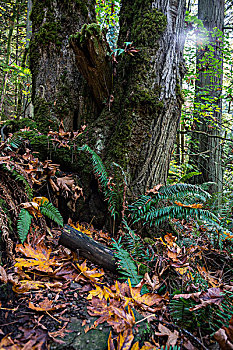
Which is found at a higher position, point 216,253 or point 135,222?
point 135,222

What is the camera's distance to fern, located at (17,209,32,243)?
187cm

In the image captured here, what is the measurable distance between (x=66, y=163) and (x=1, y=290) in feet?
5.99

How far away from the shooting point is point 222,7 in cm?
677

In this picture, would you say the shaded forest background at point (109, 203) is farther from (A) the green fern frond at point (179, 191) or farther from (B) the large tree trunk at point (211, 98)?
(B) the large tree trunk at point (211, 98)

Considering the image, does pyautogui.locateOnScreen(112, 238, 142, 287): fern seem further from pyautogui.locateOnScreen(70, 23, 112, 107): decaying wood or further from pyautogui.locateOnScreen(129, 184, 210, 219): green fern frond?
pyautogui.locateOnScreen(70, 23, 112, 107): decaying wood

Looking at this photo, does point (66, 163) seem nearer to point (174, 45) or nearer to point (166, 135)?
point (166, 135)

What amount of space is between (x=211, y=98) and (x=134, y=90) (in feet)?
13.2

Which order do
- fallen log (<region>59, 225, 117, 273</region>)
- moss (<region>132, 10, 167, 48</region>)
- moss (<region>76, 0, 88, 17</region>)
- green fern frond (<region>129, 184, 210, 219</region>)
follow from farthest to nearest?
moss (<region>76, 0, 88, 17</region>)
moss (<region>132, 10, 167, 48</region>)
green fern frond (<region>129, 184, 210, 219</region>)
fallen log (<region>59, 225, 117, 273</region>)

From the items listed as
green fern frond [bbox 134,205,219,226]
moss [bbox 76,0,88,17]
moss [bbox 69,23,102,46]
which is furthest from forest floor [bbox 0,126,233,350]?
moss [bbox 76,0,88,17]

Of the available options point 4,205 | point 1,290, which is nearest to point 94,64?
point 4,205

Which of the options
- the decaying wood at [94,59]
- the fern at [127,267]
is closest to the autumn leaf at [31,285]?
the fern at [127,267]

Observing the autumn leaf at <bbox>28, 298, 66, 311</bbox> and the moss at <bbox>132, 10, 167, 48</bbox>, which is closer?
the autumn leaf at <bbox>28, 298, 66, 311</bbox>

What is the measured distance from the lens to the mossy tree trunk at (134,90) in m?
2.85

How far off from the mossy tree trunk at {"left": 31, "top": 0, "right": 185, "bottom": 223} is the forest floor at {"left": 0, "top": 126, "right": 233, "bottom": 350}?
3.35 ft
